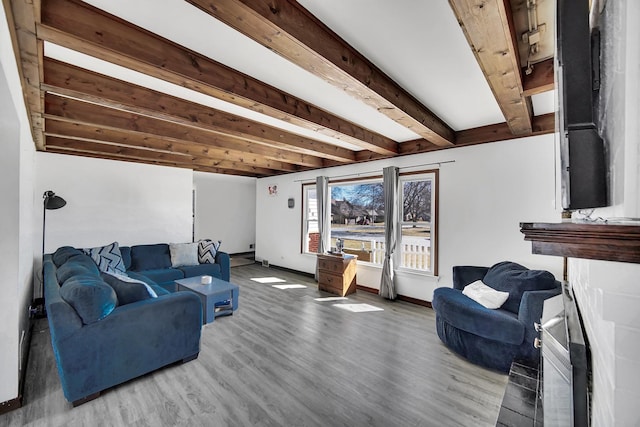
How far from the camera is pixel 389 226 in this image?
4.46 m

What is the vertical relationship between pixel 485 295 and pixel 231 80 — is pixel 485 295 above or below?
below

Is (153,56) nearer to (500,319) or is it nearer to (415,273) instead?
(500,319)

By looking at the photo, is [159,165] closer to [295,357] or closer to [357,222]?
[357,222]

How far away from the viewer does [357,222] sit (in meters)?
5.25

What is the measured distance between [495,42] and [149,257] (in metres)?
5.27

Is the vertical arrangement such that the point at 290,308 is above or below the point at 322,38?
below

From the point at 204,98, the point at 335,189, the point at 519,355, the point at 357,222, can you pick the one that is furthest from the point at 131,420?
the point at 335,189

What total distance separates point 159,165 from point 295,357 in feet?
15.1

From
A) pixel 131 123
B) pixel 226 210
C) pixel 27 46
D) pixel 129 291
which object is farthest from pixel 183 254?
pixel 27 46

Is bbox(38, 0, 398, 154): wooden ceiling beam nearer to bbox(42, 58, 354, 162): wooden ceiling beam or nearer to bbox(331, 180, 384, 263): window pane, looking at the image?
bbox(42, 58, 354, 162): wooden ceiling beam

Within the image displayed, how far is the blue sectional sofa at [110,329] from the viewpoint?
1952 mm

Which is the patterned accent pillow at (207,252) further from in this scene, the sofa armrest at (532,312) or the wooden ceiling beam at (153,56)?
the sofa armrest at (532,312)

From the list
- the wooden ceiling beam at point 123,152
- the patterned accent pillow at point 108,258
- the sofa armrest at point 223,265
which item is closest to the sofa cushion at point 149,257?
the patterned accent pillow at point 108,258

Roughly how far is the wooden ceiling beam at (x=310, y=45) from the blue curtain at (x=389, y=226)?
1985 mm
